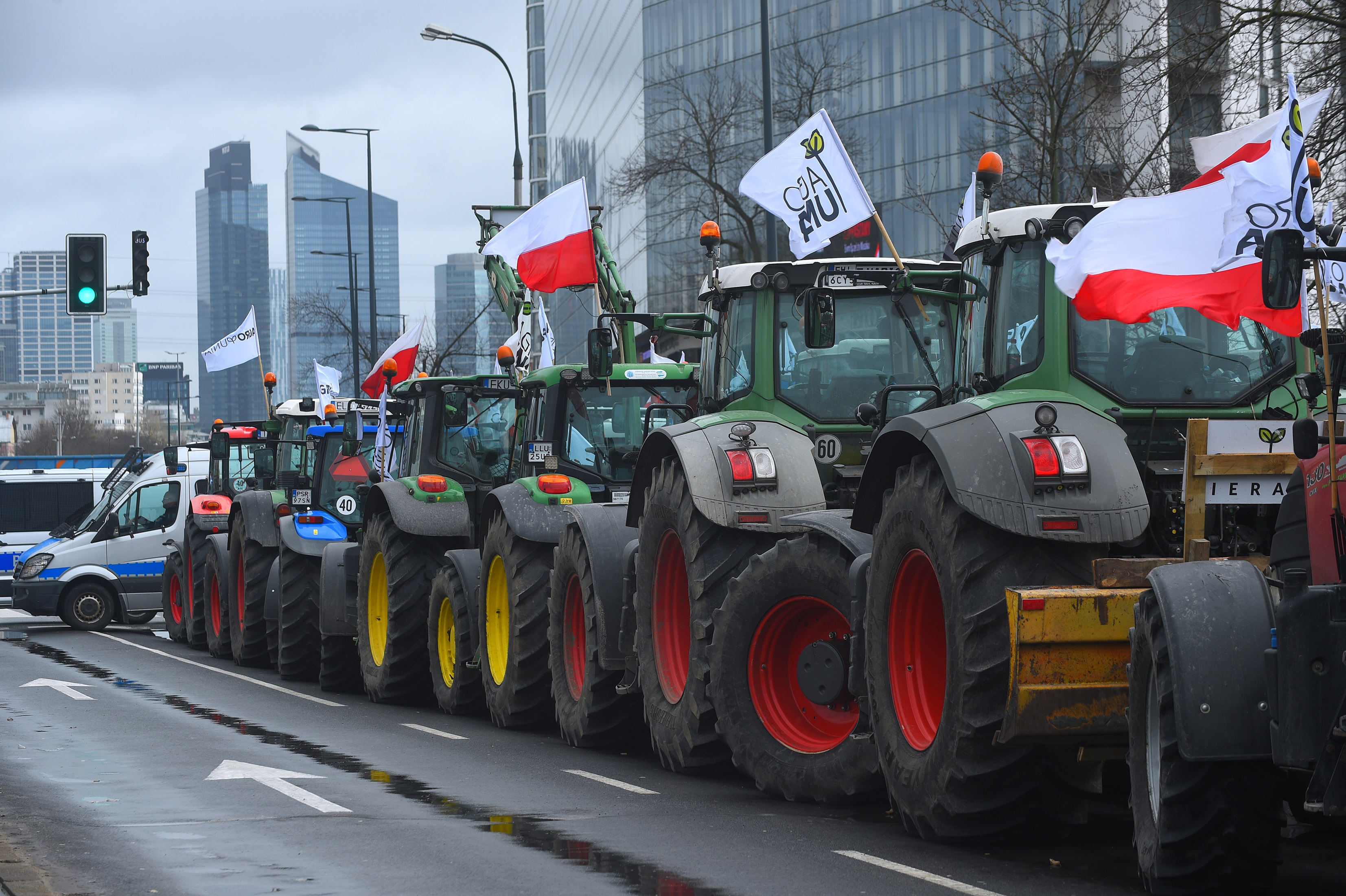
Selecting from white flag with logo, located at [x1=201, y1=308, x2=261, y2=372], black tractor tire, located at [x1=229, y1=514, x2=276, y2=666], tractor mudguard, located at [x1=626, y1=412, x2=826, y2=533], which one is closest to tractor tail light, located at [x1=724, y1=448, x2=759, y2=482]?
tractor mudguard, located at [x1=626, y1=412, x2=826, y2=533]

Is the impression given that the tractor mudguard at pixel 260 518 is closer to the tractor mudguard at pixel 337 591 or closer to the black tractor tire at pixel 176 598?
the tractor mudguard at pixel 337 591

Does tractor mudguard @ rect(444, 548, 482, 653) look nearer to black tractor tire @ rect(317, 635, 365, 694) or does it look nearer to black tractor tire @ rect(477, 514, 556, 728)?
black tractor tire @ rect(477, 514, 556, 728)

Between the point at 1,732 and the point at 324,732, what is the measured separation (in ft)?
7.76

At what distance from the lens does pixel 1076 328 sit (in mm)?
7824

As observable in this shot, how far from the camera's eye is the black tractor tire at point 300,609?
18.6 m

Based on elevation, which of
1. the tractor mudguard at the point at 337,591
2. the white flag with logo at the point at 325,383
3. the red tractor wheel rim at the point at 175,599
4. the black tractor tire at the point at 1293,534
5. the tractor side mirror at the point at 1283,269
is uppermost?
the white flag with logo at the point at 325,383

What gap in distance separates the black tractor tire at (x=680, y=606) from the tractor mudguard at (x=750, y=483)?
117mm

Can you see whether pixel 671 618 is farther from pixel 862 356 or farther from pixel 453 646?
pixel 453 646

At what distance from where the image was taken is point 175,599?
1005 inches

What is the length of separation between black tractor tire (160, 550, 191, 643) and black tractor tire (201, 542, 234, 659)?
140 centimetres

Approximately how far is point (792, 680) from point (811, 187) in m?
3.38

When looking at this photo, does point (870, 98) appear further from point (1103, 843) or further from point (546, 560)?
point (1103, 843)

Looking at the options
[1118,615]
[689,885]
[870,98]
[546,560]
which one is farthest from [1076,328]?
[870,98]

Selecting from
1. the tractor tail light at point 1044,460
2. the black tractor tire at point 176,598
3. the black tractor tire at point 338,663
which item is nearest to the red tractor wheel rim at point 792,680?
the tractor tail light at point 1044,460
